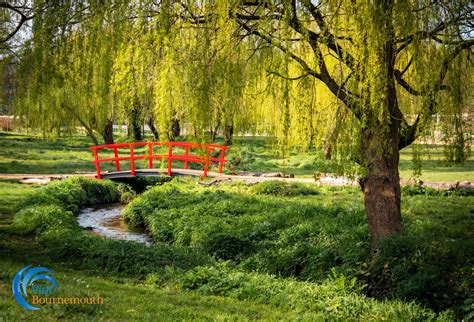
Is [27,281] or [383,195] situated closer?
[27,281]

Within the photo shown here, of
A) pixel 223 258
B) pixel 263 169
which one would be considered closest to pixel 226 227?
pixel 223 258

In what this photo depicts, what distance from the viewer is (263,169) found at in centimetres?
2406

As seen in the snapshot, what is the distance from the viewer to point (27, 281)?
6312mm

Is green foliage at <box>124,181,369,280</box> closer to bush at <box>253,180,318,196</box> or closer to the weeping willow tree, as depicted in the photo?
bush at <box>253,180,318,196</box>

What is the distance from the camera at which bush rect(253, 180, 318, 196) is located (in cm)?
1577

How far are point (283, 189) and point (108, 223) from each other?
5.22 metres

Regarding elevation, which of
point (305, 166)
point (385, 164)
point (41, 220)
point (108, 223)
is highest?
point (385, 164)

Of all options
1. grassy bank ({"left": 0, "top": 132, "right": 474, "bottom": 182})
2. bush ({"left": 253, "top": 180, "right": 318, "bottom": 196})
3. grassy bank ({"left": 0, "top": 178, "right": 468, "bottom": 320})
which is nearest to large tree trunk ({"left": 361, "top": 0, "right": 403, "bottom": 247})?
grassy bank ({"left": 0, "top": 178, "right": 468, "bottom": 320})

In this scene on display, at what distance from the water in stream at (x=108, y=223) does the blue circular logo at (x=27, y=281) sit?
4387 mm

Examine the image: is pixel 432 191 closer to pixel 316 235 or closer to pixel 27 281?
pixel 316 235

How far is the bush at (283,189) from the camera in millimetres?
15766

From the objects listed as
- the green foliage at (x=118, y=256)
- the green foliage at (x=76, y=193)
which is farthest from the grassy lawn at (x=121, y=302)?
the green foliage at (x=76, y=193)

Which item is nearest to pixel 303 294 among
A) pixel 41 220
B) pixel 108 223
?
pixel 41 220

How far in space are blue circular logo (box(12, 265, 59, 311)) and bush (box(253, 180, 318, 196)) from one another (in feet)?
30.9
